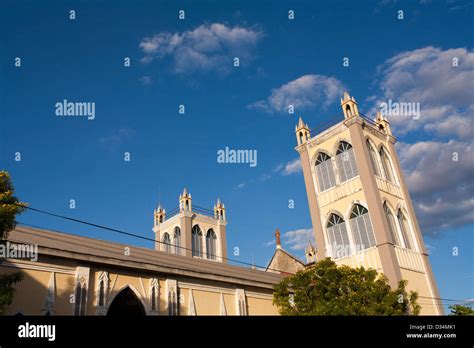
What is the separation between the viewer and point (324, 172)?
32656mm

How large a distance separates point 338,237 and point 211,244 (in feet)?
83.0

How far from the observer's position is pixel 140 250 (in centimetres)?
2478

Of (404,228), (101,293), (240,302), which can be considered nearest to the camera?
(101,293)

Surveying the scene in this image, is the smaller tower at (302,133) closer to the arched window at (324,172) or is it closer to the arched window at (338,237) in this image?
the arched window at (324,172)

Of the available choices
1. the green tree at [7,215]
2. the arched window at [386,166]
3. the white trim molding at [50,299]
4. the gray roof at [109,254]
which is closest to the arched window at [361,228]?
the arched window at [386,166]

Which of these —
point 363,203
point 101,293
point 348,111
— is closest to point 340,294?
point 363,203

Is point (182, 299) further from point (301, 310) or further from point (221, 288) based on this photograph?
point (301, 310)

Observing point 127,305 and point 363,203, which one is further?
point 363,203

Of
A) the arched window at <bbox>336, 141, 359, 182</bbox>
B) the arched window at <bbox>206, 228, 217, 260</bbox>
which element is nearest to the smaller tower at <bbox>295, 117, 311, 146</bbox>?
the arched window at <bbox>336, 141, 359, 182</bbox>

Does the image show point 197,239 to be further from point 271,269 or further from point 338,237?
point 338,237

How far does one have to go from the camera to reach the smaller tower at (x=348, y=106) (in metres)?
31.8

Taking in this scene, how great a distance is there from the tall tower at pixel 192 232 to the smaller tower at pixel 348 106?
2460cm

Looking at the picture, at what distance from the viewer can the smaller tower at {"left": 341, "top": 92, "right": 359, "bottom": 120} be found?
31.8m
